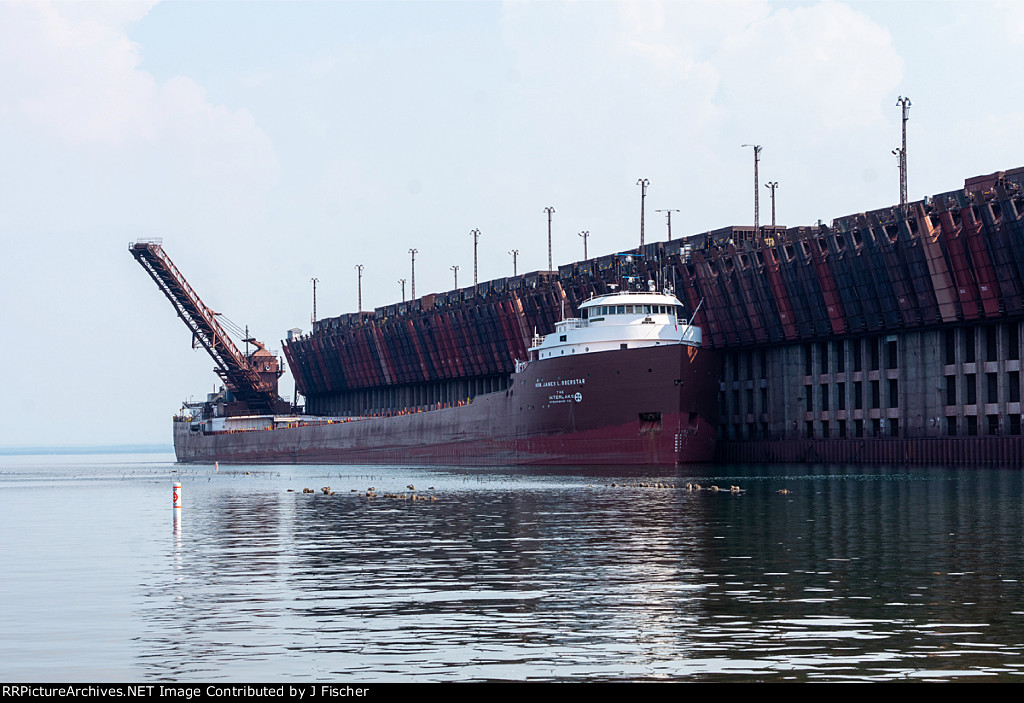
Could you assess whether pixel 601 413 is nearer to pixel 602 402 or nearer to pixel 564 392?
pixel 602 402

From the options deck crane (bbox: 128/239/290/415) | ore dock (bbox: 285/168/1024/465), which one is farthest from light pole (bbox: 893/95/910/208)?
deck crane (bbox: 128/239/290/415)

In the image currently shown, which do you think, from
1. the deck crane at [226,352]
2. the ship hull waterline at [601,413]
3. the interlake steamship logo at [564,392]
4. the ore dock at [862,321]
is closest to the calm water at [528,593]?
the ore dock at [862,321]

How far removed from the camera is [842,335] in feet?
271

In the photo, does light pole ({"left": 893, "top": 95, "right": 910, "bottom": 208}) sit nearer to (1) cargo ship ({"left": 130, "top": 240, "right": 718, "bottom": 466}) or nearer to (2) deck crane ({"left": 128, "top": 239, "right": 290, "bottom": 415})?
(1) cargo ship ({"left": 130, "top": 240, "right": 718, "bottom": 466})

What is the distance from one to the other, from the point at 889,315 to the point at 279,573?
6109 centimetres

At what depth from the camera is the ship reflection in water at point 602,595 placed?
1377 cm

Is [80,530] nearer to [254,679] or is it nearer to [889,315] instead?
[254,679]

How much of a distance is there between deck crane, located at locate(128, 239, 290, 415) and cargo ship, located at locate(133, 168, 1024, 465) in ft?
91.5

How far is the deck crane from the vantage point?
12162 centimetres

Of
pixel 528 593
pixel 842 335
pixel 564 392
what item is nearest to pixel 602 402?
pixel 564 392

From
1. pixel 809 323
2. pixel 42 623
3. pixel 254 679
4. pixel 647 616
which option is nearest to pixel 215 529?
pixel 42 623

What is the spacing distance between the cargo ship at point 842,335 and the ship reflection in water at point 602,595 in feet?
117

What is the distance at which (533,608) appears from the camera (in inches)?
704

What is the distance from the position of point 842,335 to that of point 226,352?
Answer: 71427 mm
